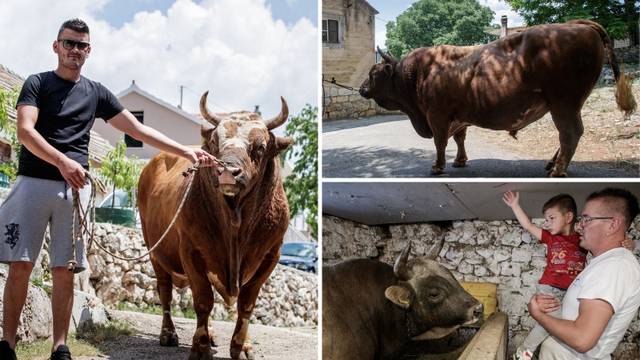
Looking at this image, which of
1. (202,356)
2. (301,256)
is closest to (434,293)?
(202,356)

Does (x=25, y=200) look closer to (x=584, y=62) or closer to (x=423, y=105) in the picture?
(x=423, y=105)

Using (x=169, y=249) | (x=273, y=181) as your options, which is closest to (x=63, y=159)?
(x=273, y=181)

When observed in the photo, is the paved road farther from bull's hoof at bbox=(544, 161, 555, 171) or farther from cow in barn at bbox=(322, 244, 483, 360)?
cow in barn at bbox=(322, 244, 483, 360)

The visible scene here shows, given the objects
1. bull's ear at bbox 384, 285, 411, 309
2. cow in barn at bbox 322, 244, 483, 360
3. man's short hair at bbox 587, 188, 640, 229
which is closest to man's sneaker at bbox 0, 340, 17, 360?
cow in barn at bbox 322, 244, 483, 360

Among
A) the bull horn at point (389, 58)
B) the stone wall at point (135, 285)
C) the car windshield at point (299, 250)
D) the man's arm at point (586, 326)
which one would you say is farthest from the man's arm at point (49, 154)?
the car windshield at point (299, 250)

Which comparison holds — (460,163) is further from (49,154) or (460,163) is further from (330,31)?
(49,154)

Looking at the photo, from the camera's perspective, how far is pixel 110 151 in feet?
37.8

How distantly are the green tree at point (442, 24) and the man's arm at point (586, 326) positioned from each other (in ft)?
6.64

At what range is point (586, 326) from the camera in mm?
3111

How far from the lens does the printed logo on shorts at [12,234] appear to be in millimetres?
3389

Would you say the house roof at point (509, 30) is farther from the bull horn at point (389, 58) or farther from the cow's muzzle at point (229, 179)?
the cow's muzzle at point (229, 179)

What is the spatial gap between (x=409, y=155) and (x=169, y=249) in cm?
174

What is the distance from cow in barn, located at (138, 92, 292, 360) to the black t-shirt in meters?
0.64

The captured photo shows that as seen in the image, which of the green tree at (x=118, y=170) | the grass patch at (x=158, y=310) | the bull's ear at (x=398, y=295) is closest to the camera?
the bull's ear at (x=398, y=295)
